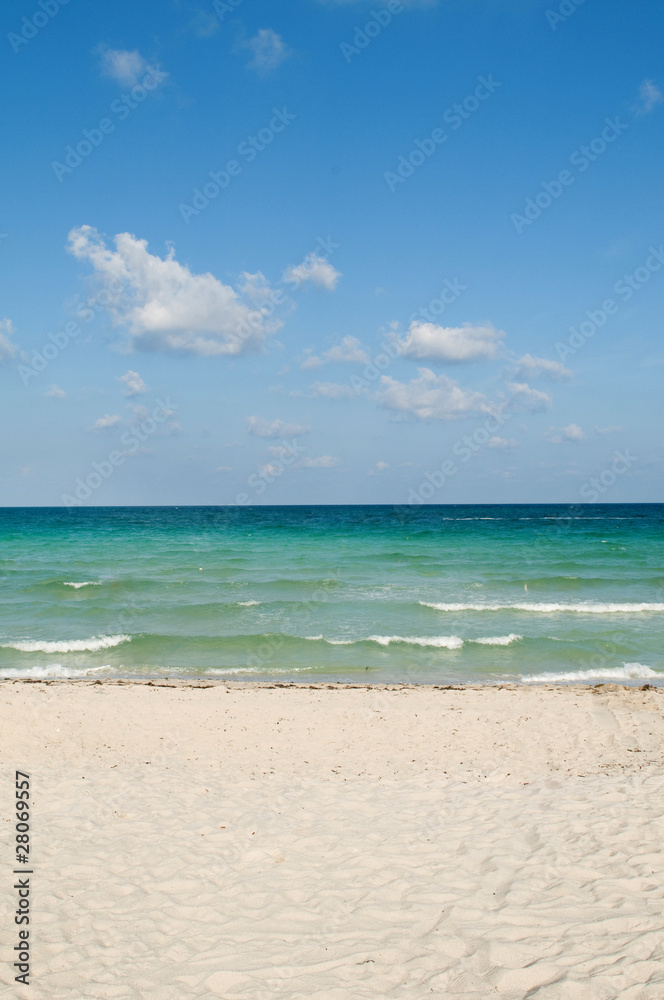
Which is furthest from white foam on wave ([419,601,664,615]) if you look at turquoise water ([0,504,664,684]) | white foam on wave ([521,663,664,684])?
white foam on wave ([521,663,664,684])

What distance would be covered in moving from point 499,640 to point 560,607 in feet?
15.9

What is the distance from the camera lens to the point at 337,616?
58.9ft

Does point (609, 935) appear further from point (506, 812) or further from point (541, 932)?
point (506, 812)

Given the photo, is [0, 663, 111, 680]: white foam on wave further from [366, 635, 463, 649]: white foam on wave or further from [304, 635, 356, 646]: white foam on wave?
[366, 635, 463, 649]: white foam on wave

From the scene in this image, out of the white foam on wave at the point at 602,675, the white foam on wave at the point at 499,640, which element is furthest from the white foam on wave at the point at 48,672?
the white foam on wave at the point at 602,675

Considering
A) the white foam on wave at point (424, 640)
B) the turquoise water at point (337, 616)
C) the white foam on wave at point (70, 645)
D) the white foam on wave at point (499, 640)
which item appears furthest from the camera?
the white foam on wave at point (499, 640)

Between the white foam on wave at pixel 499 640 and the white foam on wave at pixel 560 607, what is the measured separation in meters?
3.20

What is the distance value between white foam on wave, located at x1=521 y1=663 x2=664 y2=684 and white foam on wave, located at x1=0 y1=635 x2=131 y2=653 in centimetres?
1015

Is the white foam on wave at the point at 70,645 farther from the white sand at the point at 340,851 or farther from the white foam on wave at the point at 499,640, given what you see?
the white foam on wave at the point at 499,640

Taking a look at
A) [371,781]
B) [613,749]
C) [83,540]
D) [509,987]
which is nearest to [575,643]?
[613,749]

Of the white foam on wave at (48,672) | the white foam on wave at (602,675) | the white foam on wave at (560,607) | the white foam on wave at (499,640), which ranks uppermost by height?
the white foam on wave at (560,607)

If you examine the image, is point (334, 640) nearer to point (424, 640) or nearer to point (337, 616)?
point (424, 640)

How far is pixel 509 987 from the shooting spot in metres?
3.77

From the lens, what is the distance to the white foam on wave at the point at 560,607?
1866 cm
